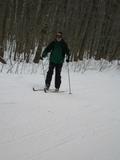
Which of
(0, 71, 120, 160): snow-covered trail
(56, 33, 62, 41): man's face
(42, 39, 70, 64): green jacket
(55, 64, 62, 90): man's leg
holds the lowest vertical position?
(0, 71, 120, 160): snow-covered trail

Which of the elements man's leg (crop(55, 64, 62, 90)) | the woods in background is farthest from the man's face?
the woods in background

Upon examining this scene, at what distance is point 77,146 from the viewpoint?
20.5ft

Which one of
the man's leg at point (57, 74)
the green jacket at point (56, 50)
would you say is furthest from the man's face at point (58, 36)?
the man's leg at point (57, 74)

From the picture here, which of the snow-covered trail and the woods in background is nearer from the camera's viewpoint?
the snow-covered trail

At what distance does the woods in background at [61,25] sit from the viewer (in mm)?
17531

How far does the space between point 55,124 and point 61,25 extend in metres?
19.0

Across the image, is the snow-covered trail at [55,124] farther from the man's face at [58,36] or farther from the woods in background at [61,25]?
the woods in background at [61,25]

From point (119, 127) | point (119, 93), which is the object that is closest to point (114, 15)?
point (119, 93)

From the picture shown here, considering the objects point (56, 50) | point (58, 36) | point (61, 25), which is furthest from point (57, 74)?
point (61, 25)

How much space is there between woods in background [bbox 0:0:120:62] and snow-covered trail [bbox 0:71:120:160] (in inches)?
256

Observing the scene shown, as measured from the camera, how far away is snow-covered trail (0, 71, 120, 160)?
18.9 feet

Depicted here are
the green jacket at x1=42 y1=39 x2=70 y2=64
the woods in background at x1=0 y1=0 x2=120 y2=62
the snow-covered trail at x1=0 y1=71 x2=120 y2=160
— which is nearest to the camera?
the snow-covered trail at x1=0 y1=71 x2=120 y2=160

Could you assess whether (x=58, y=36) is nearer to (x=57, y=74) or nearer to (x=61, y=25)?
(x=57, y=74)

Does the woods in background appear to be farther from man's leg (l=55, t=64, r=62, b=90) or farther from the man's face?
the man's face
